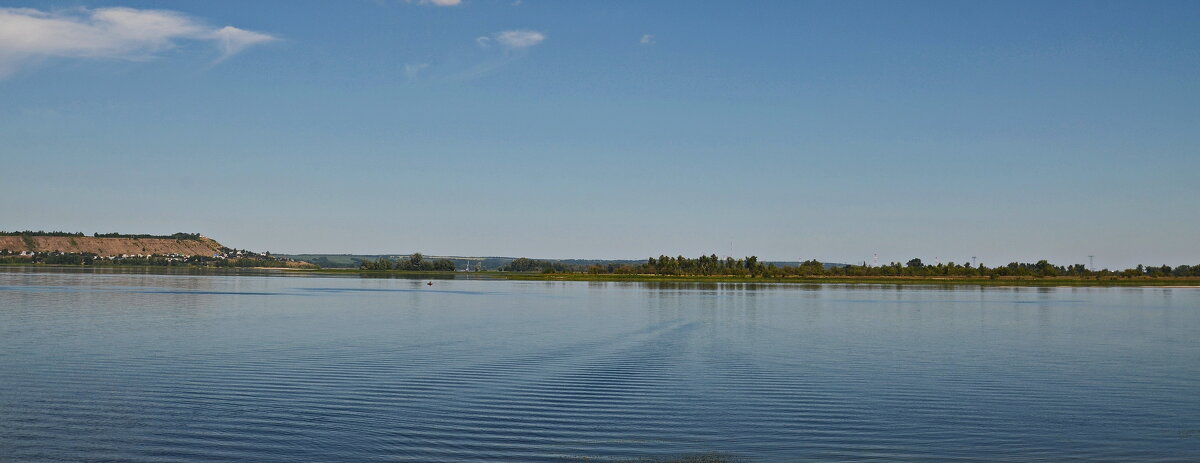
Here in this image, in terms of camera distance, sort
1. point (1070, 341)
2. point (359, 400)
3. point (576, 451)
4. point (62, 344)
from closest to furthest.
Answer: point (576, 451), point (359, 400), point (62, 344), point (1070, 341)

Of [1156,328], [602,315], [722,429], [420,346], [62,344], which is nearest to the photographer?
[722,429]

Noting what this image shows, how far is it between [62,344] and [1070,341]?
37.2 meters

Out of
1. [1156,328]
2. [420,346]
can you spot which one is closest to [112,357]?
[420,346]

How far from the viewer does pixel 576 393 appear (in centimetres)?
2097

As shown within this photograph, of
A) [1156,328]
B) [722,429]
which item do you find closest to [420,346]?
[722,429]

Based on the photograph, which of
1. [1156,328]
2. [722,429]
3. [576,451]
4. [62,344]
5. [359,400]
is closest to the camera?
[576,451]

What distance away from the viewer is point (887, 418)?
1809 centimetres

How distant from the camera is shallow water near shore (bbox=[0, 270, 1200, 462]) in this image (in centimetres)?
1498

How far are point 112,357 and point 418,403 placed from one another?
1190 cm

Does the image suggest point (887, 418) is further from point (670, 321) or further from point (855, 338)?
point (670, 321)

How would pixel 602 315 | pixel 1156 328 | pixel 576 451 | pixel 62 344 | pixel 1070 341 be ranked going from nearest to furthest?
pixel 576 451
pixel 62 344
pixel 1070 341
pixel 1156 328
pixel 602 315

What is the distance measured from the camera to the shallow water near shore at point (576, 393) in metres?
15.0

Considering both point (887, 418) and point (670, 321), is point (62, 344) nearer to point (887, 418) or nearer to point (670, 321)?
point (887, 418)

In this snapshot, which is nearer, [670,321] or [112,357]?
[112,357]
